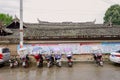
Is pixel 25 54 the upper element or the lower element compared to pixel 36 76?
upper

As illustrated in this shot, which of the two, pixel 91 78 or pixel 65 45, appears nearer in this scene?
pixel 91 78

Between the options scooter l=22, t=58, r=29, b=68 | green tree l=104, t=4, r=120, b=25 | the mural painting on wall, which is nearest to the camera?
scooter l=22, t=58, r=29, b=68

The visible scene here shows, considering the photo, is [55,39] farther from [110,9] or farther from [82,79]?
[110,9]

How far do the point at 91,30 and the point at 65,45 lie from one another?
4028 millimetres

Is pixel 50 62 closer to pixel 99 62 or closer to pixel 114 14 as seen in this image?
pixel 99 62

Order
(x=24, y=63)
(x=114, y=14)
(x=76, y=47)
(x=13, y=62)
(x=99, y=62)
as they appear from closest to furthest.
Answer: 1. (x=24, y=63)
2. (x=99, y=62)
3. (x=13, y=62)
4. (x=76, y=47)
5. (x=114, y=14)

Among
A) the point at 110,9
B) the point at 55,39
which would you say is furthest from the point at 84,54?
the point at 110,9

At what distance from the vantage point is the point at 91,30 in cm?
1792

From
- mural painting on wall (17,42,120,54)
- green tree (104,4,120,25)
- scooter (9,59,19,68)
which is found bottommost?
scooter (9,59,19,68)

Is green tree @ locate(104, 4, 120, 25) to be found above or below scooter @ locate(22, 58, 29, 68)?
above

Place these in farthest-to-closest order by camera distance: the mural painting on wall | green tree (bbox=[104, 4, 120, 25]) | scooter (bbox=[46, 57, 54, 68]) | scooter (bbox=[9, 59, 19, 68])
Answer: green tree (bbox=[104, 4, 120, 25]) < the mural painting on wall < scooter (bbox=[9, 59, 19, 68]) < scooter (bbox=[46, 57, 54, 68])

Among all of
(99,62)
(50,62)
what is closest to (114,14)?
(99,62)

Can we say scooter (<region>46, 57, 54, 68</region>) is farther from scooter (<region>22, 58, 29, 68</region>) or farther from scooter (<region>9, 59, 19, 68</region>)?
scooter (<region>9, 59, 19, 68</region>)

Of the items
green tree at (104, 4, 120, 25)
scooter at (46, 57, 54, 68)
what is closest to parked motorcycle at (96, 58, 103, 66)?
scooter at (46, 57, 54, 68)
